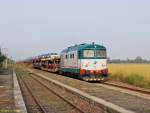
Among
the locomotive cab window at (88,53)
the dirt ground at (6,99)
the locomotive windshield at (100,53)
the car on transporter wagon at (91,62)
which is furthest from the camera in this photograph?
Result: the locomotive windshield at (100,53)

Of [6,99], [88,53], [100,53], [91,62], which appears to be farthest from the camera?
[100,53]

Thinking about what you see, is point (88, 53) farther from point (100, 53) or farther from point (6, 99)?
point (6, 99)

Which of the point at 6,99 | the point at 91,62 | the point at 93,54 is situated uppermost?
the point at 93,54

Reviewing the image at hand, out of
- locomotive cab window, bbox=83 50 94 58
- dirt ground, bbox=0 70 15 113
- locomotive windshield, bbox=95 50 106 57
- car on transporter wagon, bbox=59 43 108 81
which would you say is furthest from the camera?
locomotive windshield, bbox=95 50 106 57

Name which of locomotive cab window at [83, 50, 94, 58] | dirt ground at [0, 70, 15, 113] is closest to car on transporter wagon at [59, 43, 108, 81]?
locomotive cab window at [83, 50, 94, 58]

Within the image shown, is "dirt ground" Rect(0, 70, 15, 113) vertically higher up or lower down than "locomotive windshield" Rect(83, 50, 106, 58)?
lower down

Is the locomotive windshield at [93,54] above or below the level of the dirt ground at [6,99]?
above

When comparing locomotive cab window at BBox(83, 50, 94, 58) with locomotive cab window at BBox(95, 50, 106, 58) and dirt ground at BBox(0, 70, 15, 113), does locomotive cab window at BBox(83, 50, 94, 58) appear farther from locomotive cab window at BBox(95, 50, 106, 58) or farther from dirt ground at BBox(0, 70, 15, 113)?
dirt ground at BBox(0, 70, 15, 113)

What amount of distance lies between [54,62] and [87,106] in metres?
40.6

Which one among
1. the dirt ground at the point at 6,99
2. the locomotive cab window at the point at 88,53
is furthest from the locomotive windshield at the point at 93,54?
the dirt ground at the point at 6,99

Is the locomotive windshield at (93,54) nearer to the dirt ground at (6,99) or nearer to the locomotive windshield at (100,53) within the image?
the locomotive windshield at (100,53)

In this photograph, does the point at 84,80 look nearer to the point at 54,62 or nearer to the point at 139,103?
the point at 139,103

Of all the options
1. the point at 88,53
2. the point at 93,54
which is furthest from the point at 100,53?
the point at 88,53

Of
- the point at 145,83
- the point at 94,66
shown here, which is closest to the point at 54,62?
the point at 94,66
